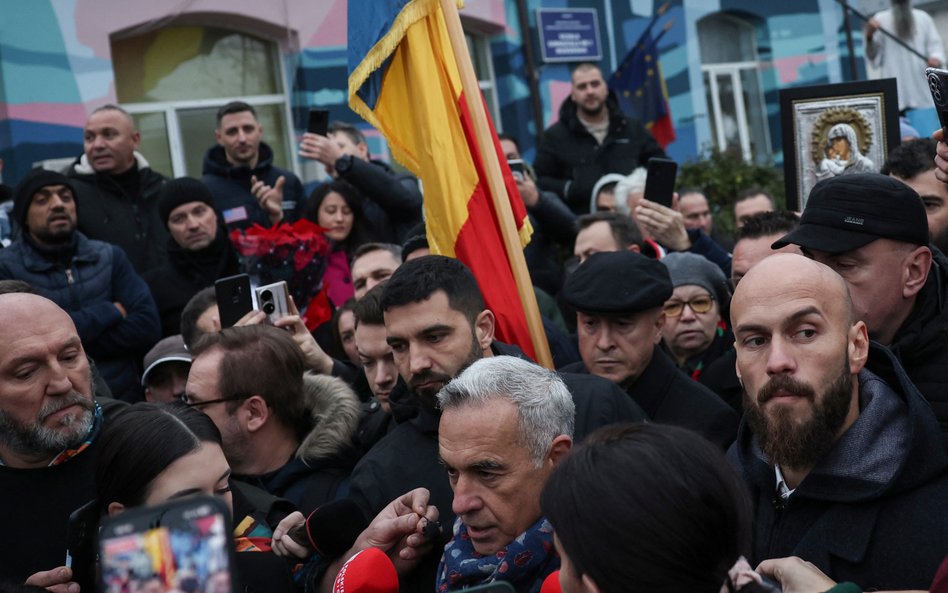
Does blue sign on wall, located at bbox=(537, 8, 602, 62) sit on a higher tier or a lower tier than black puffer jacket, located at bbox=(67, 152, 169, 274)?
higher

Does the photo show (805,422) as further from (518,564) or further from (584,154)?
(584,154)

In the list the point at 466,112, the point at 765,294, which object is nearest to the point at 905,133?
the point at 466,112

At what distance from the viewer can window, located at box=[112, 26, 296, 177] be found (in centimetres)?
1055

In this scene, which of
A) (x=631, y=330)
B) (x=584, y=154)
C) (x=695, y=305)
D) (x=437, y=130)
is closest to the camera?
(x=631, y=330)

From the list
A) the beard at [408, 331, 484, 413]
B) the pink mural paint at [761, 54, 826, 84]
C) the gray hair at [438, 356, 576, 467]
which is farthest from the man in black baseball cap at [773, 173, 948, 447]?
the pink mural paint at [761, 54, 826, 84]

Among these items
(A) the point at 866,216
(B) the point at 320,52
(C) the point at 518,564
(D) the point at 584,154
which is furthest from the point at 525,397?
(B) the point at 320,52

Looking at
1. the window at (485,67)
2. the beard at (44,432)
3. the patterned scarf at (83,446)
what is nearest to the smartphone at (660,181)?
the patterned scarf at (83,446)

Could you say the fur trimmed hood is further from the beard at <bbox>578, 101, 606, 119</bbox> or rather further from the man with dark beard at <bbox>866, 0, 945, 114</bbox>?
the man with dark beard at <bbox>866, 0, 945, 114</bbox>

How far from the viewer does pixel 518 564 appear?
2.92m

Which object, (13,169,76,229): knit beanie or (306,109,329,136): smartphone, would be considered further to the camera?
(306,109,329,136): smartphone

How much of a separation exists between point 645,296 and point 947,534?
1861mm

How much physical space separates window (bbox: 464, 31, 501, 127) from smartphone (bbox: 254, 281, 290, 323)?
757 cm

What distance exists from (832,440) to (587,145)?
6.03 metres

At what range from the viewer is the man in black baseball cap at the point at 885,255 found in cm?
347
